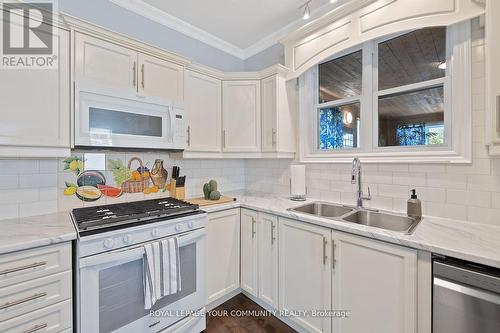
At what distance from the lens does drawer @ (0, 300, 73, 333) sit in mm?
1083

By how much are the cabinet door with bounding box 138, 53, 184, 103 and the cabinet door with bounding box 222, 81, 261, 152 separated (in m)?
0.55

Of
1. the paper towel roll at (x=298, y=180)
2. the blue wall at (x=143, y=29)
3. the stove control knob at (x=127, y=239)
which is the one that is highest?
the blue wall at (x=143, y=29)

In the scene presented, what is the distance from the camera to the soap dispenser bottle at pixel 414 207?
1562 mm

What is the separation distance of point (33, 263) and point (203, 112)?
1.70 meters

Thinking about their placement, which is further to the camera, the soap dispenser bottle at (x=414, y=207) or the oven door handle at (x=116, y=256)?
the soap dispenser bottle at (x=414, y=207)

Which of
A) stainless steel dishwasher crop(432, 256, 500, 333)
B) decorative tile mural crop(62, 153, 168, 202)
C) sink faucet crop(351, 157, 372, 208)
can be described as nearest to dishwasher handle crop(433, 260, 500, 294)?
stainless steel dishwasher crop(432, 256, 500, 333)

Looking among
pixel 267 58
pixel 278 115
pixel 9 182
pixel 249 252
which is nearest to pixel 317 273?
pixel 249 252

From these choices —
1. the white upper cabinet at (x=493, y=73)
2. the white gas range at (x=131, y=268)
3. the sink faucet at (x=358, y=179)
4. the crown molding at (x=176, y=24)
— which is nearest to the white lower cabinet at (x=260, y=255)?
the white gas range at (x=131, y=268)

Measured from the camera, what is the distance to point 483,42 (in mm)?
1397

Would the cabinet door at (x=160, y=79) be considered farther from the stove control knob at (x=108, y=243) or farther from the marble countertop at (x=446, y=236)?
the marble countertop at (x=446, y=236)

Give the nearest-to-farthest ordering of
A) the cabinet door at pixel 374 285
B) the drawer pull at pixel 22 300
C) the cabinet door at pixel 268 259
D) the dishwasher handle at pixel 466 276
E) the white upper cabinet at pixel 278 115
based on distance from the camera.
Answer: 1. the dishwasher handle at pixel 466 276
2. the drawer pull at pixel 22 300
3. the cabinet door at pixel 374 285
4. the cabinet door at pixel 268 259
5. the white upper cabinet at pixel 278 115


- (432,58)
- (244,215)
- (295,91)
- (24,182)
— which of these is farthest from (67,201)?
(432,58)

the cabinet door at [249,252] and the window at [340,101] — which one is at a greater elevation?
the window at [340,101]

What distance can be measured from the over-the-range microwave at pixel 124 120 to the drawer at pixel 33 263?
0.69 m
